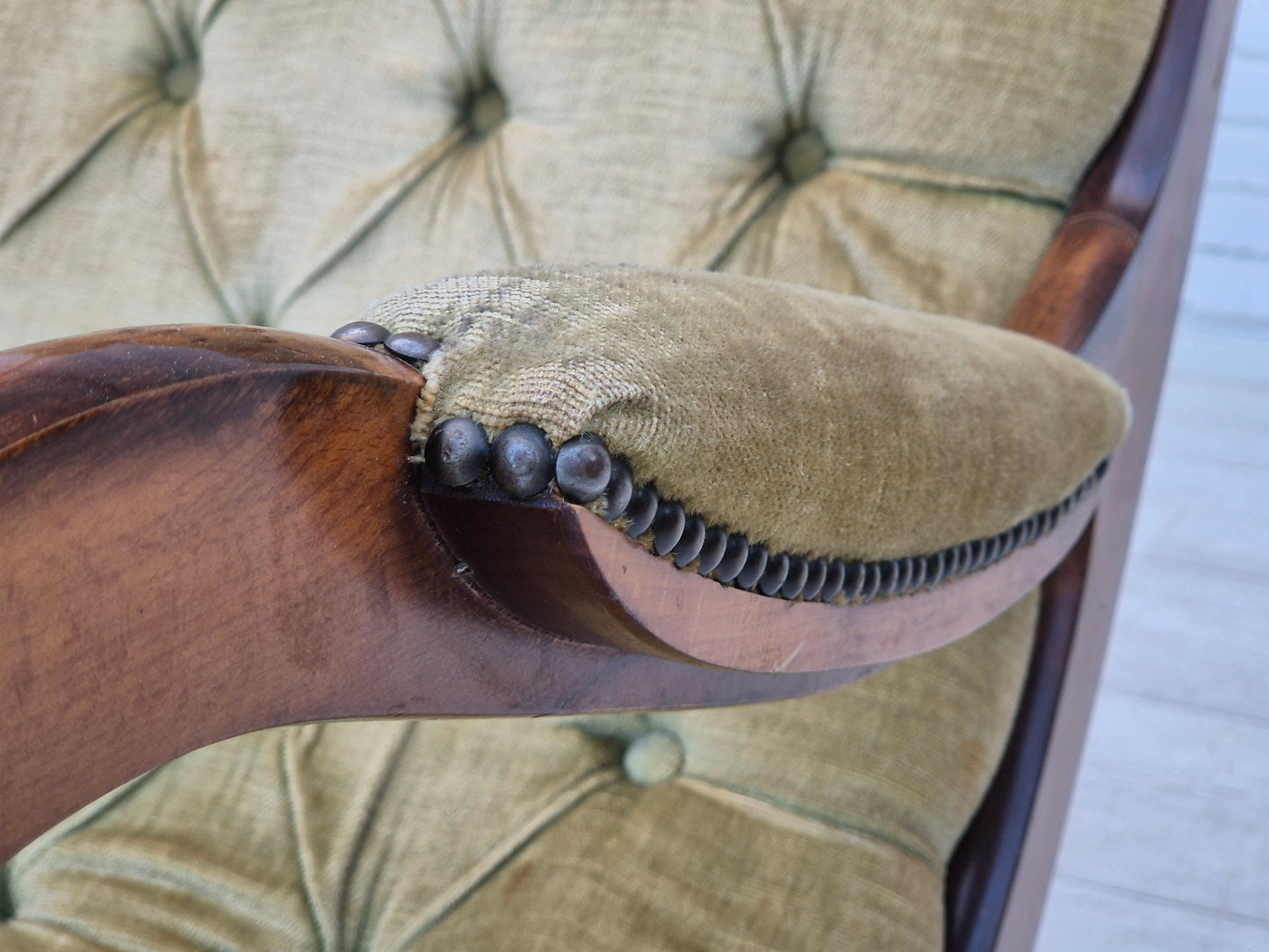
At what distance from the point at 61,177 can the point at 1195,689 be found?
1.05 m

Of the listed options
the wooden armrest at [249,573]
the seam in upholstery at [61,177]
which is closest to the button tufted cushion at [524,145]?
the seam in upholstery at [61,177]

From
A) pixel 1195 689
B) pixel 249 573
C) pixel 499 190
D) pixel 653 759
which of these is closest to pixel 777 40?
pixel 499 190

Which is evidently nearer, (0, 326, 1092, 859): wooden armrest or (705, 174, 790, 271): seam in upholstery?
(0, 326, 1092, 859): wooden armrest

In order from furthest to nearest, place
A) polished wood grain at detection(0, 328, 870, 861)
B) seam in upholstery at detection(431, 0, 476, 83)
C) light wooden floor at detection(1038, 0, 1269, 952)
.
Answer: light wooden floor at detection(1038, 0, 1269, 952) < seam in upholstery at detection(431, 0, 476, 83) < polished wood grain at detection(0, 328, 870, 861)

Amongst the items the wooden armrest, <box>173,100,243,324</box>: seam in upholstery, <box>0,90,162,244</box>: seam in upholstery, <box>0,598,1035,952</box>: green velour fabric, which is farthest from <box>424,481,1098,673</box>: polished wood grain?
<box>0,90,162,244</box>: seam in upholstery

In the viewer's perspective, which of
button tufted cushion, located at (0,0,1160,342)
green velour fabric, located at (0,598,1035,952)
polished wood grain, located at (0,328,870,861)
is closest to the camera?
polished wood grain, located at (0,328,870,861)

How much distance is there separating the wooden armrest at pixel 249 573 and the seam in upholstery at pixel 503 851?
0.67 feet

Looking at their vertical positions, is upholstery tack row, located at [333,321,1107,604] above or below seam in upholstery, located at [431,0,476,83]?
below

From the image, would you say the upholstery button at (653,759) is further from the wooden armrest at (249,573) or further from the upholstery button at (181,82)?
the upholstery button at (181,82)

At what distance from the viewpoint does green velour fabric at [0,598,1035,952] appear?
1.41 feet

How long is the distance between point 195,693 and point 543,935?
0.81 feet

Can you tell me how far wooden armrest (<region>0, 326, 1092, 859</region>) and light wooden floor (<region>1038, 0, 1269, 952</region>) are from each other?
0.72 metres

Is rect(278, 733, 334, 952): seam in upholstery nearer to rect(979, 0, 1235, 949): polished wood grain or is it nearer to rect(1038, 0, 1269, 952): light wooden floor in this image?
A: rect(979, 0, 1235, 949): polished wood grain

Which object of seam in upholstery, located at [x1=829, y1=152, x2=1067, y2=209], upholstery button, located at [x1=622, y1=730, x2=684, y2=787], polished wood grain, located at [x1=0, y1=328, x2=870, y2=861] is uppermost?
polished wood grain, located at [x1=0, y1=328, x2=870, y2=861]
